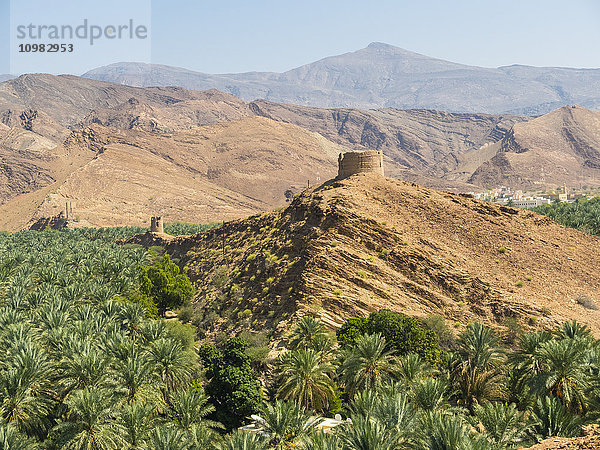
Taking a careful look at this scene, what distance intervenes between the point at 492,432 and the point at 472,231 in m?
30.2

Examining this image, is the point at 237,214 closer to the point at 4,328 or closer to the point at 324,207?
the point at 324,207

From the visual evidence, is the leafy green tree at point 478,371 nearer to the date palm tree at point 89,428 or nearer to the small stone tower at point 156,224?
the date palm tree at point 89,428

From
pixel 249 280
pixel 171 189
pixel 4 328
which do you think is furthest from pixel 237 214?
pixel 4 328

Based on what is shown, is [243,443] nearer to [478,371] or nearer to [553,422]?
[553,422]

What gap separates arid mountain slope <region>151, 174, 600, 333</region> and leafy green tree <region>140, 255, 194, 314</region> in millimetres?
3320

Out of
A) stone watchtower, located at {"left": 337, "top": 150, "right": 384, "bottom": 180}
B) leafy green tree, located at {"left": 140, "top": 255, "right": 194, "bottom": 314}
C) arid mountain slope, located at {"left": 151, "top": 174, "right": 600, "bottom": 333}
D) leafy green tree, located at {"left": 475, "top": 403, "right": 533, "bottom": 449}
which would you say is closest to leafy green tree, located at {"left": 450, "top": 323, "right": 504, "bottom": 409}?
leafy green tree, located at {"left": 475, "top": 403, "right": 533, "bottom": 449}

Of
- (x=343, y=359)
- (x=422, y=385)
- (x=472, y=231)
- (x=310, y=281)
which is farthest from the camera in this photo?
(x=472, y=231)

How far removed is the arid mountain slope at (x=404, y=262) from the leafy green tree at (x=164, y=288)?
10.9 feet

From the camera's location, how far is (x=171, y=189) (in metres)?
185

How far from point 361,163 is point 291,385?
31.8 m

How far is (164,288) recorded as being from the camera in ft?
199

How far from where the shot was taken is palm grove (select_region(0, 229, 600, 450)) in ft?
82.5

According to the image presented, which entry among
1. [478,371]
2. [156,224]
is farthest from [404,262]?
[156,224]

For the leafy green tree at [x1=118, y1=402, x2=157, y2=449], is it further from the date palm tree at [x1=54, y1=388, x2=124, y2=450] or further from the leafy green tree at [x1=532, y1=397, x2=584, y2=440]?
the leafy green tree at [x1=532, y1=397, x2=584, y2=440]
